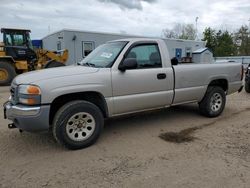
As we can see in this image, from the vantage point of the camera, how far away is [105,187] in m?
3.25

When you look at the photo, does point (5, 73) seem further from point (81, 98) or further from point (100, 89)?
point (100, 89)

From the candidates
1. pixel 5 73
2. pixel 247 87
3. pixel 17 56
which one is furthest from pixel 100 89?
pixel 17 56

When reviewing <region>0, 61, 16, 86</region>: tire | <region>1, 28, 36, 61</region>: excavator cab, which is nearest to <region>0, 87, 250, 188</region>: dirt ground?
<region>0, 61, 16, 86</region>: tire

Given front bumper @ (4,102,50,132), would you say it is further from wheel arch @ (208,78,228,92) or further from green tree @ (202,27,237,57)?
green tree @ (202,27,237,57)

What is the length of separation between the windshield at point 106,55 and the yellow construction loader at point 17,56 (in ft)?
30.2

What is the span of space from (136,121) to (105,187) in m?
2.93

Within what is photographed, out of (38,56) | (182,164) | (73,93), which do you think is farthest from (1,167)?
(38,56)

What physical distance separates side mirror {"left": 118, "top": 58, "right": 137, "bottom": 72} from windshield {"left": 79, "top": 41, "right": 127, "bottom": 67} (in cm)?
21

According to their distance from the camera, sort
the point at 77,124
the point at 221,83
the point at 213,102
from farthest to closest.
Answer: the point at 221,83, the point at 213,102, the point at 77,124

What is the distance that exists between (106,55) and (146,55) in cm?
82

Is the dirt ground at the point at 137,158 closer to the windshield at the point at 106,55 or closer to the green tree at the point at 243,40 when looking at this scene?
the windshield at the point at 106,55

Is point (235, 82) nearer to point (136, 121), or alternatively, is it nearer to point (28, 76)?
point (136, 121)

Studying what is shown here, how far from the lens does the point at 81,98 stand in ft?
15.1

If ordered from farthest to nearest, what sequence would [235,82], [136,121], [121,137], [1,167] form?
[235,82], [136,121], [121,137], [1,167]
